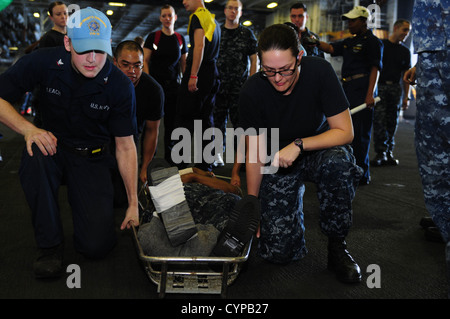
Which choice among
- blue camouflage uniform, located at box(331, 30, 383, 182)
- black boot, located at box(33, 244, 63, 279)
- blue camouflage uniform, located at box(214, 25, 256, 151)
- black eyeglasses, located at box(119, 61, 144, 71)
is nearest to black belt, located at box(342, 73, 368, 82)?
blue camouflage uniform, located at box(331, 30, 383, 182)

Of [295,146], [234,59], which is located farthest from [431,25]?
[234,59]

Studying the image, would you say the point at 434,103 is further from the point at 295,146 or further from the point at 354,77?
the point at 354,77

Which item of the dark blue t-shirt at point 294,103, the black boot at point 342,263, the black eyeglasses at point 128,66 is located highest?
the black eyeglasses at point 128,66

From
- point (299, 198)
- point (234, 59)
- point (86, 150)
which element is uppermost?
point (234, 59)

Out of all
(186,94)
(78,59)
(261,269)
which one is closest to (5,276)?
(78,59)

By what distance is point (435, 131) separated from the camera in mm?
1455

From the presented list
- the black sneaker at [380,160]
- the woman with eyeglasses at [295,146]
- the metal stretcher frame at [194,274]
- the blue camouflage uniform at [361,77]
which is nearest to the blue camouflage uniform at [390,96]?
the black sneaker at [380,160]

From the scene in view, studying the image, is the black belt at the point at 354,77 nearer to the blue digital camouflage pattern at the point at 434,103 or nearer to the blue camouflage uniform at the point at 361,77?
the blue camouflage uniform at the point at 361,77

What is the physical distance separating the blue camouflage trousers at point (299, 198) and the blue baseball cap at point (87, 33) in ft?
3.02

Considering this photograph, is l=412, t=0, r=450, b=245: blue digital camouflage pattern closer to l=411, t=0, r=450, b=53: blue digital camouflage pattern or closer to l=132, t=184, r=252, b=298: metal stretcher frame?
l=411, t=0, r=450, b=53: blue digital camouflage pattern

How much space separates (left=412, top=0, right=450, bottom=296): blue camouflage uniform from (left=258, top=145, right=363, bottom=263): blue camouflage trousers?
1.07 ft

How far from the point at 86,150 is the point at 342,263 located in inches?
48.0

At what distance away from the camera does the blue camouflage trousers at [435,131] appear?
1.42m

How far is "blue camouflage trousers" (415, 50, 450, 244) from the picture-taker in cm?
142
